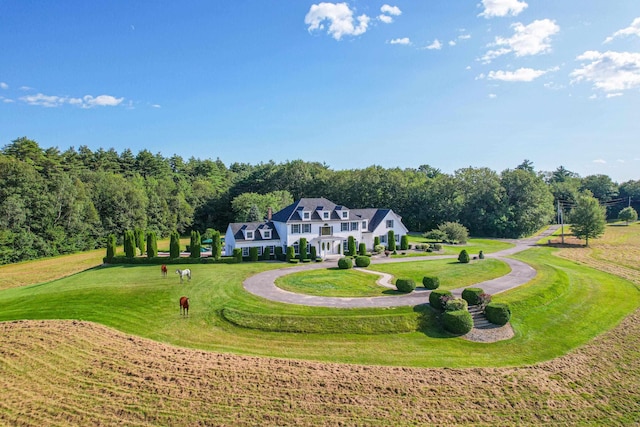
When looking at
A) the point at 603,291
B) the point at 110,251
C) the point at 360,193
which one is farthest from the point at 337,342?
the point at 360,193

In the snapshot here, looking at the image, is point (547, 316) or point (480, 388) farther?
point (547, 316)

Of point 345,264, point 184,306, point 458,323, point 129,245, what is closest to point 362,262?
point 345,264

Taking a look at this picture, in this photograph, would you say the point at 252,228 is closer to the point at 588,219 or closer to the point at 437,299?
the point at 437,299

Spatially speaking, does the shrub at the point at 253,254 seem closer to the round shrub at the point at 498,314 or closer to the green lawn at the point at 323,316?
the green lawn at the point at 323,316

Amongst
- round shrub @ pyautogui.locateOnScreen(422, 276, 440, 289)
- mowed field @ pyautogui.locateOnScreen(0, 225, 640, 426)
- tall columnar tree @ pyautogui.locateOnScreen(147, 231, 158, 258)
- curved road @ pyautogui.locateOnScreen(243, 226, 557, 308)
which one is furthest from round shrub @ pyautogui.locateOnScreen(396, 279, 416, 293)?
tall columnar tree @ pyautogui.locateOnScreen(147, 231, 158, 258)

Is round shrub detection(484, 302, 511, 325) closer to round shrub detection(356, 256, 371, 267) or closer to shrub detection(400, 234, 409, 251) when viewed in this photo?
round shrub detection(356, 256, 371, 267)

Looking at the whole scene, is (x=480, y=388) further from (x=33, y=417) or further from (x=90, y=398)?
(x=33, y=417)

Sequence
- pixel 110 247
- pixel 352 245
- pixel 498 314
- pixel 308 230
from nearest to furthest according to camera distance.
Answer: pixel 498 314
pixel 110 247
pixel 308 230
pixel 352 245

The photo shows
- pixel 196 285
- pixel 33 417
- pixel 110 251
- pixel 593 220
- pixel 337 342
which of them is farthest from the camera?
pixel 593 220
